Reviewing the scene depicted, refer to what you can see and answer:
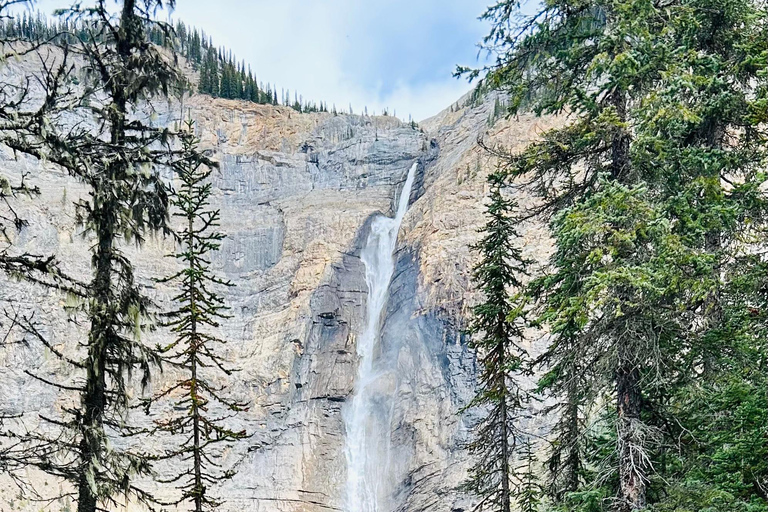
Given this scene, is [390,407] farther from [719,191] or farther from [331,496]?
[719,191]

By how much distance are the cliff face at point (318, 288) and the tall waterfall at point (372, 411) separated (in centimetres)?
53

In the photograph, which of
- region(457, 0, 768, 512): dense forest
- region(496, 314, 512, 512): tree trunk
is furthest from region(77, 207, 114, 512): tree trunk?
region(496, 314, 512, 512): tree trunk

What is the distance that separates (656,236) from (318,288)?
39.5m

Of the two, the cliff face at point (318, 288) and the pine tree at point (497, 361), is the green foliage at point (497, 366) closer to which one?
the pine tree at point (497, 361)

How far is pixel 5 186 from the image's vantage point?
613cm

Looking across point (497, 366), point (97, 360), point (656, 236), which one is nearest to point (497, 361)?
point (497, 366)

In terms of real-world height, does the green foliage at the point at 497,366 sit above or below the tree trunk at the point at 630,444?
above

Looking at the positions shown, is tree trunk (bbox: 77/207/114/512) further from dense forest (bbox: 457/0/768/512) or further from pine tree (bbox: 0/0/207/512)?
dense forest (bbox: 457/0/768/512)

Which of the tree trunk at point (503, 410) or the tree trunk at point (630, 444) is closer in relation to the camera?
the tree trunk at point (630, 444)

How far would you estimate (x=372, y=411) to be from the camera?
38875 millimetres

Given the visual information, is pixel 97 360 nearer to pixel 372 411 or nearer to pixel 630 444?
pixel 630 444

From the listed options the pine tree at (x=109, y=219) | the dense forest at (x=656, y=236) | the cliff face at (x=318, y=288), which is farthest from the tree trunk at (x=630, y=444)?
the cliff face at (x=318, y=288)

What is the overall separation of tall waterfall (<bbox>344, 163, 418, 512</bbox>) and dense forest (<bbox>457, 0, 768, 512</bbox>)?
26.4 m

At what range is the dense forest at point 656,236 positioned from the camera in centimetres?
814
